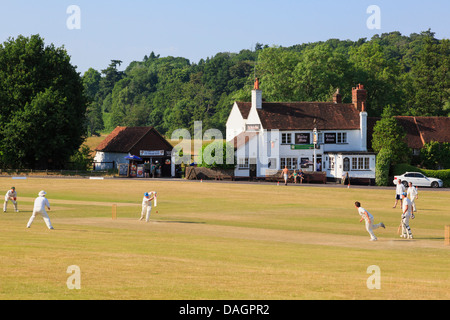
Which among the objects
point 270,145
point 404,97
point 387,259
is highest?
point 404,97

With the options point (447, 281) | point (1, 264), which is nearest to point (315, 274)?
point (447, 281)

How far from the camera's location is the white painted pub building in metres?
72.9

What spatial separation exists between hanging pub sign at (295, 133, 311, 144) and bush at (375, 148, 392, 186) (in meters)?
8.73

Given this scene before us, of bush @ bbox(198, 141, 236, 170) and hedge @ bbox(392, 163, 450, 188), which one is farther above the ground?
bush @ bbox(198, 141, 236, 170)

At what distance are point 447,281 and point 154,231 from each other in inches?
602

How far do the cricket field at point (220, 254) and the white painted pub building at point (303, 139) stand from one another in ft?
79.6

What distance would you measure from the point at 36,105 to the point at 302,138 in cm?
3036

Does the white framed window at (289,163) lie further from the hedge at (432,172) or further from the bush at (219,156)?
the hedge at (432,172)

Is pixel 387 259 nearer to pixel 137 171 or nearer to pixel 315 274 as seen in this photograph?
pixel 315 274

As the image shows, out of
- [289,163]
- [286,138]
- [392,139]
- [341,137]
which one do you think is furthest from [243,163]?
[392,139]

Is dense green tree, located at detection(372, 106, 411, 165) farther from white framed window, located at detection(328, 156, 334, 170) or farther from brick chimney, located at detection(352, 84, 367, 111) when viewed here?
white framed window, located at detection(328, 156, 334, 170)

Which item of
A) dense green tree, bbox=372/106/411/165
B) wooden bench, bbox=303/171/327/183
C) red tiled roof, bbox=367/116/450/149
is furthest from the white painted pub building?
red tiled roof, bbox=367/116/450/149
